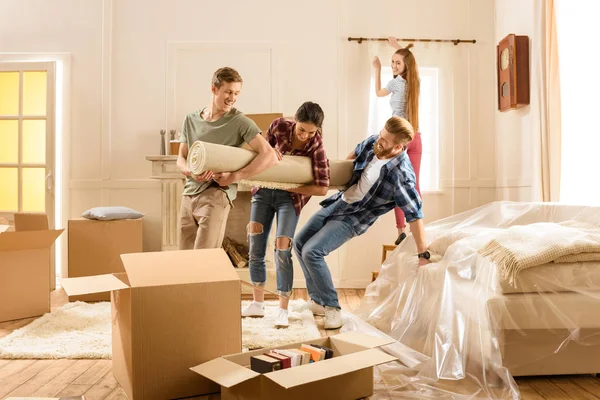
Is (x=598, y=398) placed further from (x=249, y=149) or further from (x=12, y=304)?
(x=12, y=304)

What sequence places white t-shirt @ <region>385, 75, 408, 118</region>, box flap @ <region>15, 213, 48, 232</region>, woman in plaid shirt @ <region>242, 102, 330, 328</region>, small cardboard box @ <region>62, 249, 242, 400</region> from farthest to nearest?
1. white t-shirt @ <region>385, 75, 408, 118</region>
2. box flap @ <region>15, 213, 48, 232</region>
3. woman in plaid shirt @ <region>242, 102, 330, 328</region>
4. small cardboard box @ <region>62, 249, 242, 400</region>

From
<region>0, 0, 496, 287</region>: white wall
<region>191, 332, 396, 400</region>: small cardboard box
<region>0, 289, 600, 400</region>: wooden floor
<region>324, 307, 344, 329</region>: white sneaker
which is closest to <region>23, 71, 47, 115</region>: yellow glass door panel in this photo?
<region>0, 0, 496, 287</region>: white wall

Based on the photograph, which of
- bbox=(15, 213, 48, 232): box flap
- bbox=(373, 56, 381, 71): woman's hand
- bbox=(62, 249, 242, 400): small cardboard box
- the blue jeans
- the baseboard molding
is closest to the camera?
bbox=(62, 249, 242, 400): small cardboard box

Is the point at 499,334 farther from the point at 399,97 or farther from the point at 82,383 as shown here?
the point at 399,97

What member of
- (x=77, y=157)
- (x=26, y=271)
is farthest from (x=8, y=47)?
(x=26, y=271)

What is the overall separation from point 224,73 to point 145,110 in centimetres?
236

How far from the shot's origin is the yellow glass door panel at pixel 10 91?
471 centimetres

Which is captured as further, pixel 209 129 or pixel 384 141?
pixel 384 141

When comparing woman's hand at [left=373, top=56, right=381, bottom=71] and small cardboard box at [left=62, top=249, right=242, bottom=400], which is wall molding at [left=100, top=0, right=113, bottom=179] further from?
small cardboard box at [left=62, top=249, right=242, bottom=400]

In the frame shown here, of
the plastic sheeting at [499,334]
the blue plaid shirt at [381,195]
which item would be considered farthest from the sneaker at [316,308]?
the plastic sheeting at [499,334]

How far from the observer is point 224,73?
98.0 inches

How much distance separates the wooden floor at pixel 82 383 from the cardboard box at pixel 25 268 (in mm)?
850

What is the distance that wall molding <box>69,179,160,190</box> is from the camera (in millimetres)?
4641

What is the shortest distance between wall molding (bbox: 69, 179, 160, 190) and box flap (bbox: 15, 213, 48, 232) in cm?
137
